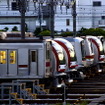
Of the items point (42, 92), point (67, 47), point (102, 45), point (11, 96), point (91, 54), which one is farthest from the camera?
point (102, 45)

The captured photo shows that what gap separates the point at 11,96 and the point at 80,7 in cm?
5279

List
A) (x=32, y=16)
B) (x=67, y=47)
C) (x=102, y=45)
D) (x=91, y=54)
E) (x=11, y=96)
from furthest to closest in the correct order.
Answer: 1. (x=32, y=16)
2. (x=102, y=45)
3. (x=91, y=54)
4. (x=67, y=47)
5. (x=11, y=96)

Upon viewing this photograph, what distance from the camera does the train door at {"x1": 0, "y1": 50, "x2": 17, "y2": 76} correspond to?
34.1 metres

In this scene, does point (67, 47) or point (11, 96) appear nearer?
point (11, 96)

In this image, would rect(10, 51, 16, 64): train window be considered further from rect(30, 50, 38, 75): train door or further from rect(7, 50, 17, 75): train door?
rect(30, 50, 38, 75): train door

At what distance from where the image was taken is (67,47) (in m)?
38.3

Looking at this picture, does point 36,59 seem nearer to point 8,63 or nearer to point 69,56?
point 8,63

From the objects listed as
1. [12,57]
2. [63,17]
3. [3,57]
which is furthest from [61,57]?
[63,17]

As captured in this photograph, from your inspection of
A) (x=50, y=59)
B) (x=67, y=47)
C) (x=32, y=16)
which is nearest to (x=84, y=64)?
(x=67, y=47)

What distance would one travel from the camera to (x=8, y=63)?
3409 centimetres

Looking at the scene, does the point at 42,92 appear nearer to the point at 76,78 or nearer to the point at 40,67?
the point at 40,67

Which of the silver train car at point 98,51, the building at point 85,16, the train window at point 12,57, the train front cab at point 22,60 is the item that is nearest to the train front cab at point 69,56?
the train front cab at point 22,60

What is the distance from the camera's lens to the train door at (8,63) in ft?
112

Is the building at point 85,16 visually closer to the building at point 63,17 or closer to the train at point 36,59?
the building at point 63,17
